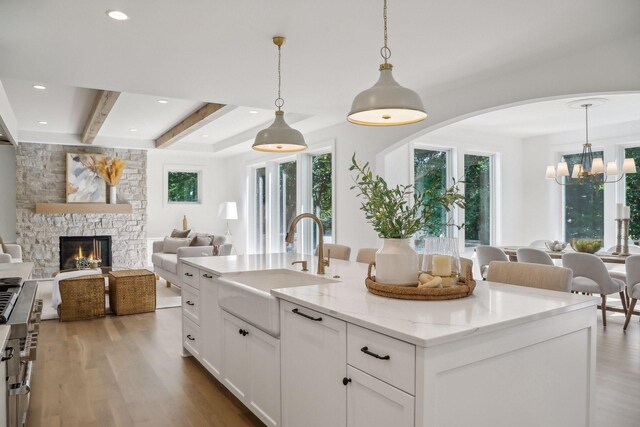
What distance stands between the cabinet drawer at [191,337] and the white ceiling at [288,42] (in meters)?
2.04

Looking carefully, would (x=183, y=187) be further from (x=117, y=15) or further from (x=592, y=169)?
(x=592, y=169)

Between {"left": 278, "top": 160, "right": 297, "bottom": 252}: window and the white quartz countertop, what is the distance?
5423mm

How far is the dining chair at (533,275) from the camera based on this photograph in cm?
220

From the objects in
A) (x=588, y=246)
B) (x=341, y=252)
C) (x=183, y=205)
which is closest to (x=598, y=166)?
(x=588, y=246)

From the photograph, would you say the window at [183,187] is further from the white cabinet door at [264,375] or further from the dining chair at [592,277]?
the white cabinet door at [264,375]

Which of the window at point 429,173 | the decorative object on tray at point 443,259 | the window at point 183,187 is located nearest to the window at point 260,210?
the window at point 183,187

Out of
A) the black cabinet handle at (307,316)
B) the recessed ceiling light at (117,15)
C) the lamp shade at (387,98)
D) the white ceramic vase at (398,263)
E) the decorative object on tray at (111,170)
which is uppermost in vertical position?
the recessed ceiling light at (117,15)

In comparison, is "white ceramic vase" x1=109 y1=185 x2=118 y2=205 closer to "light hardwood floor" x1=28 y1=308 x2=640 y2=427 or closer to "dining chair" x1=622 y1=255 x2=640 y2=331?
"light hardwood floor" x1=28 y1=308 x2=640 y2=427

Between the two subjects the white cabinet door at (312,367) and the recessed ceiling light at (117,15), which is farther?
the recessed ceiling light at (117,15)

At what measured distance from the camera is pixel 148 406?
2727 millimetres

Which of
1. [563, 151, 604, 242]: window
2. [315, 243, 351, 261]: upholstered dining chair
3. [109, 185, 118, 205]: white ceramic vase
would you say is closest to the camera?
[315, 243, 351, 261]: upholstered dining chair

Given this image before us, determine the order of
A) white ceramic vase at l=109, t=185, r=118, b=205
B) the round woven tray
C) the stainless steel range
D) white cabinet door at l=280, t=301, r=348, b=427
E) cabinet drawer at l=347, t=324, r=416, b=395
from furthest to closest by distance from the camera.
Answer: white ceramic vase at l=109, t=185, r=118, b=205
the round woven tray
white cabinet door at l=280, t=301, r=348, b=427
the stainless steel range
cabinet drawer at l=347, t=324, r=416, b=395

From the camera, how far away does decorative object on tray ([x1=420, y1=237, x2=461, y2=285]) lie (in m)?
1.94

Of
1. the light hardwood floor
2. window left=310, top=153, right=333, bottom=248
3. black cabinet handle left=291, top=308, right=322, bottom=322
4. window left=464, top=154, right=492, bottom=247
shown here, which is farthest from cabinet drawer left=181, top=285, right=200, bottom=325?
window left=464, top=154, right=492, bottom=247
